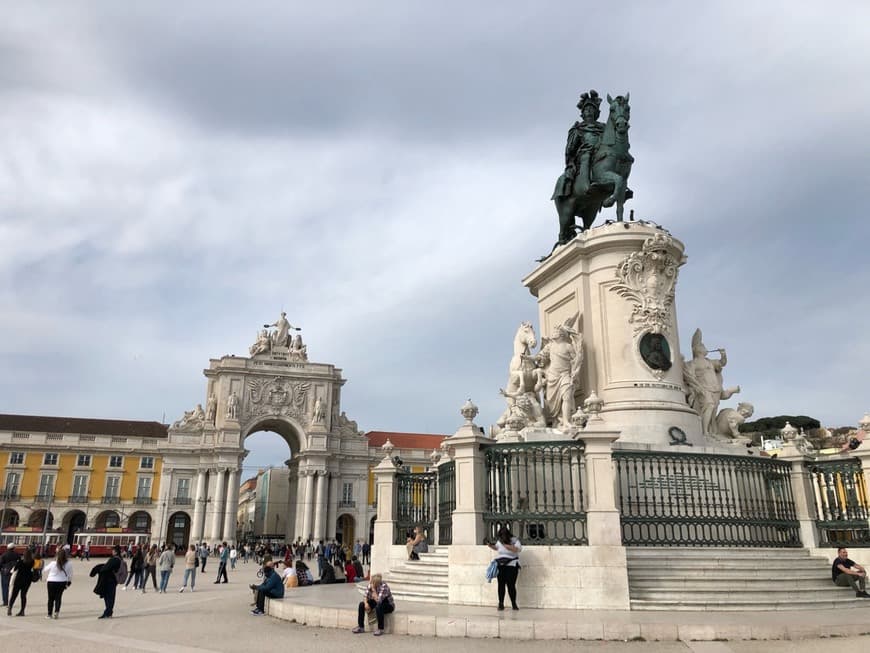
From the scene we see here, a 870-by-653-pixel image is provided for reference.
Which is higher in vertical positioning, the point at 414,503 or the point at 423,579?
the point at 414,503

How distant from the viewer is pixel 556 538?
9.21 metres

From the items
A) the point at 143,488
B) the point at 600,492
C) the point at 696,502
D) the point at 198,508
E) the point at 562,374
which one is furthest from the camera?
the point at 143,488

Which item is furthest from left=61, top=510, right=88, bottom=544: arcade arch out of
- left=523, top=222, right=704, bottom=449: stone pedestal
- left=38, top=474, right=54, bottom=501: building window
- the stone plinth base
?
the stone plinth base

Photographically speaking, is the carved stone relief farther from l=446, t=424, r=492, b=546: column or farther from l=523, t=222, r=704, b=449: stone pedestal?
l=446, t=424, r=492, b=546: column

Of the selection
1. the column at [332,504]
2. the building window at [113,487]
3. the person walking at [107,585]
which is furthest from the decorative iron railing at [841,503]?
the building window at [113,487]

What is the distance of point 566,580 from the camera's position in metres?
8.48

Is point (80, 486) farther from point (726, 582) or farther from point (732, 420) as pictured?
point (726, 582)

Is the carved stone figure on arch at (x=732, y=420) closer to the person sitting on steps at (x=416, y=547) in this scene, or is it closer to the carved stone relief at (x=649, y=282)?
the carved stone relief at (x=649, y=282)

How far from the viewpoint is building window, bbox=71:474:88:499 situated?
6044 cm

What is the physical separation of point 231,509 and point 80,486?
555 inches

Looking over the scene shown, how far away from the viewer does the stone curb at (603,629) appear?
273 inches

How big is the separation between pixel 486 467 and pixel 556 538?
4.50 ft

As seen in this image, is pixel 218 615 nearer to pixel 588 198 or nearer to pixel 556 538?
pixel 556 538

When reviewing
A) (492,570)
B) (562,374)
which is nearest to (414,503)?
(562,374)
